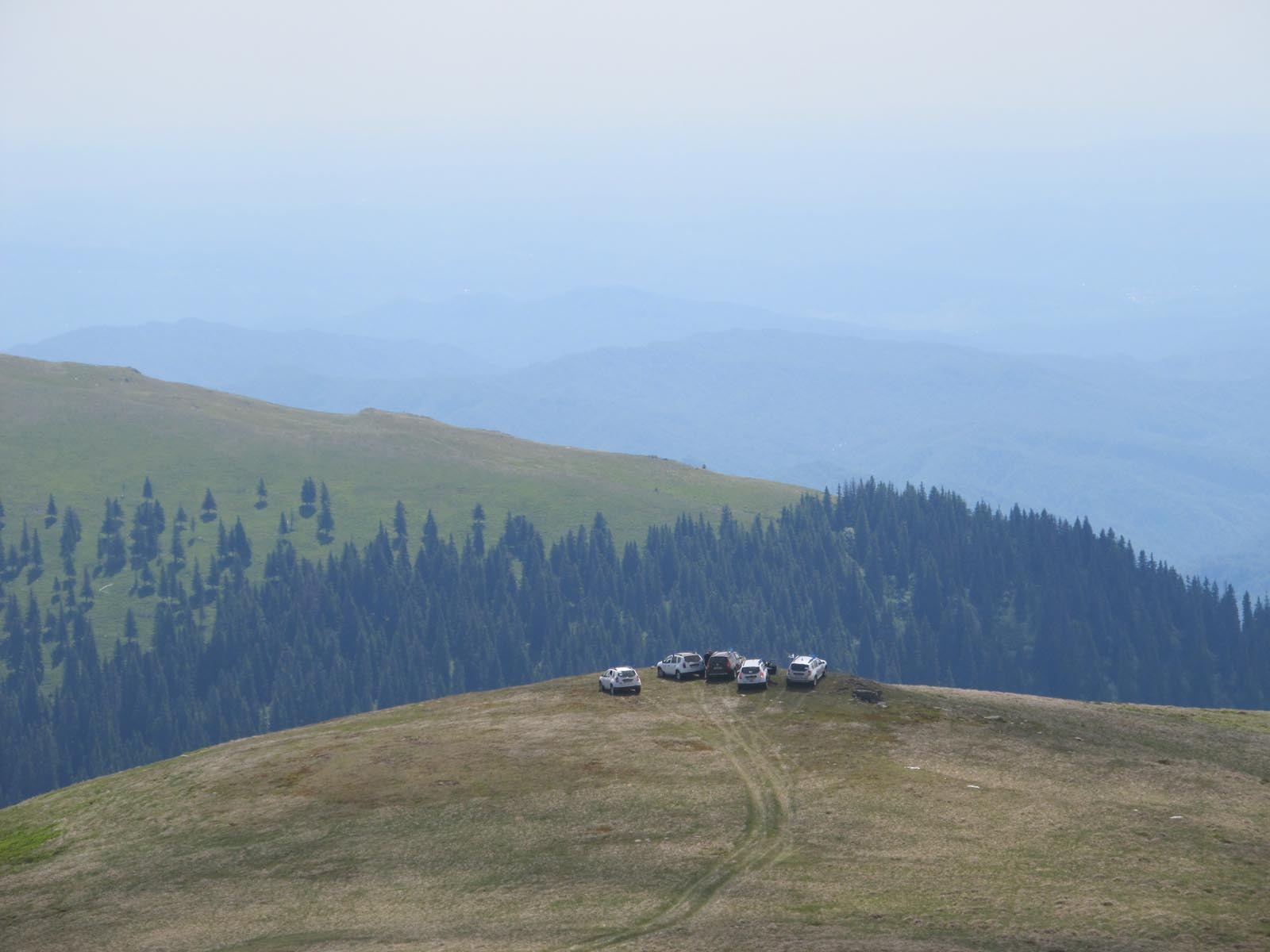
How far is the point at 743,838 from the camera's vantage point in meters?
74.1

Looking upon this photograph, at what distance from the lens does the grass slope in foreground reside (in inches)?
2446

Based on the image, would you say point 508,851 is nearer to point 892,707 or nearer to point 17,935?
point 17,935

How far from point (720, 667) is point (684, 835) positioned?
36601 millimetres

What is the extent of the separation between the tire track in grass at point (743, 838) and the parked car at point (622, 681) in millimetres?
11178

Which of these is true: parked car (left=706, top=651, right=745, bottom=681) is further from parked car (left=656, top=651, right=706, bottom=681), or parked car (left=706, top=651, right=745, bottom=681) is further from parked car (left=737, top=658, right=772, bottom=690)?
parked car (left=737, top=658, right=772, bottom=690)

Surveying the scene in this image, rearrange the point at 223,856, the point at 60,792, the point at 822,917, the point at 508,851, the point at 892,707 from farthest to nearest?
1. the point at 60,792
2. the point at 892,707
3. the point at 223,856
4. the point at 508,851
5. the point at 822,917

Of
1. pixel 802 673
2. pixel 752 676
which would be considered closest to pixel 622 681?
pixel 752 676

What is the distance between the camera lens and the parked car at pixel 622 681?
108812mm

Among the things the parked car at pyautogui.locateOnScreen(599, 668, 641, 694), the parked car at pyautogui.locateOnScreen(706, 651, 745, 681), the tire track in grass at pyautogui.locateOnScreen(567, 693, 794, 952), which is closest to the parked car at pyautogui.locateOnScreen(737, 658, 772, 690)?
the parked car at pyautogui.locateOnScreen(706, 651, 745, 681)

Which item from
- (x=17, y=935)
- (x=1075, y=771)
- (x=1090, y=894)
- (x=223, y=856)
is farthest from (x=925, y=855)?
(x=17, y=935)

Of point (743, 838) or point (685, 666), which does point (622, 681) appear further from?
point (743, 838)

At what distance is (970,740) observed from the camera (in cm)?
9125

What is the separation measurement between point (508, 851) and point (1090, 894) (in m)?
30.5

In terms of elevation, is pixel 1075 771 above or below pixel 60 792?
above
